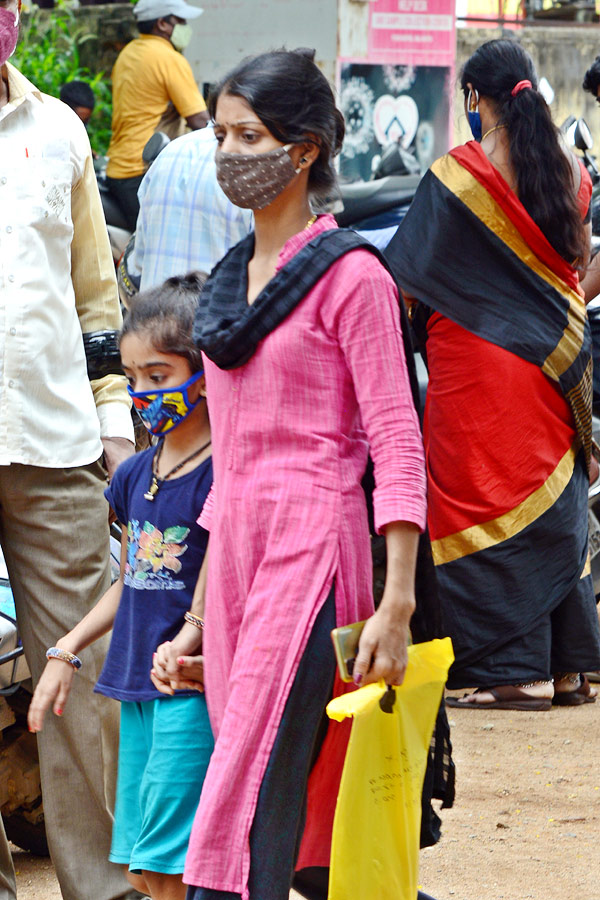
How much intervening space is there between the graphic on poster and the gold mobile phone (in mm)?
9223

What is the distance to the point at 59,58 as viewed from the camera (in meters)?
10.3

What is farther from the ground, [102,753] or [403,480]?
[403,480]

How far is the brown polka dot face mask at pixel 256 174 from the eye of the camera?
2.26m

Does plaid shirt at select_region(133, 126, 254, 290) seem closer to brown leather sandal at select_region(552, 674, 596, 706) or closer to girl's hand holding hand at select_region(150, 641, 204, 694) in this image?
girl's hand holding hand at select_region(150, 641, 204, 694)

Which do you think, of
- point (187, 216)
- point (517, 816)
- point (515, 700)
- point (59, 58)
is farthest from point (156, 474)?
point (59, 58)

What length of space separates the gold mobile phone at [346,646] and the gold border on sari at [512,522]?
8.00 ft

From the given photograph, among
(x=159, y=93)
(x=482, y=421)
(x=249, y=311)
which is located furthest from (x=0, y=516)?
(x=159, y=93)

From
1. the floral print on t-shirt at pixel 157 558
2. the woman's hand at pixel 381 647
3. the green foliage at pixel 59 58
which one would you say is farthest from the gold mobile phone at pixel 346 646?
the green foliage at pixel 59 58

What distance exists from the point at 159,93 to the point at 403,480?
22.2 feet

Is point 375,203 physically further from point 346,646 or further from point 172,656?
point 346,646

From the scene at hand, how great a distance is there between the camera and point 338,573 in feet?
7.23

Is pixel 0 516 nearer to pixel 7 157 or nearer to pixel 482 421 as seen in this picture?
pixel 7 157

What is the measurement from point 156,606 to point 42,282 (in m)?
0.78

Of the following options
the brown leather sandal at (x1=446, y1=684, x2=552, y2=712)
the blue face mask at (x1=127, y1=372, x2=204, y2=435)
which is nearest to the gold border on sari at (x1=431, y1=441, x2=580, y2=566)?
the brown leather sandal at (x1=446, y1=684, x2=552, y2=712)
